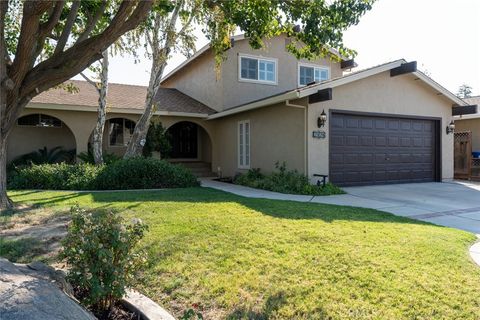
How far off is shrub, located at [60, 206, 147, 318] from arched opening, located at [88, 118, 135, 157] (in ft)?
50.3

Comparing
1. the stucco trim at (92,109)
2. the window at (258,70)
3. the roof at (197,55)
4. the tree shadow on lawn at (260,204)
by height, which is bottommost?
the tree shadow on lawn at (260,204)

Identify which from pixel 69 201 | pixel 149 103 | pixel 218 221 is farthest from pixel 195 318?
pixel 149 103

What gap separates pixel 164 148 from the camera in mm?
17219

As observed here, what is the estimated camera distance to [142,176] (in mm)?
12500

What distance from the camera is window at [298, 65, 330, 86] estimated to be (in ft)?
61.2

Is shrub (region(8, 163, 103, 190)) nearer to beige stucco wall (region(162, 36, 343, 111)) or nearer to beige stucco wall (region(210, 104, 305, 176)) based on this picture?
beige stucco wall (region(210, 104, 305, 176))

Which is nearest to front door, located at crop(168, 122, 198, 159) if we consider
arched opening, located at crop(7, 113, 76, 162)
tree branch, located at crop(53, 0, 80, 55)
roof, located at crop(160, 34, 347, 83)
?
roof, located at crop(160, 34, 347, 83)

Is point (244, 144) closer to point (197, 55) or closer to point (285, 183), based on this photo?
point (285, 183)

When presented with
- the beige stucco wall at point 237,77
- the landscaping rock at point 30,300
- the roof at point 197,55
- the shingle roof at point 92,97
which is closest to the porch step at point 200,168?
the beige stucco wall at point 237,77

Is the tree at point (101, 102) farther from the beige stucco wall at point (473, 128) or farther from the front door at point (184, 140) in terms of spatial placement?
the beige stucco wall at point (473, 128)

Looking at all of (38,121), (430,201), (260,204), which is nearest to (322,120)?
(430,201)

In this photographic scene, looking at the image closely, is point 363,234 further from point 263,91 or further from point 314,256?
point 263,91

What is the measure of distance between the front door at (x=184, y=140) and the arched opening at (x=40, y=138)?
5.04 meters

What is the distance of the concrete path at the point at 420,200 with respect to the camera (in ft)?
25.9
